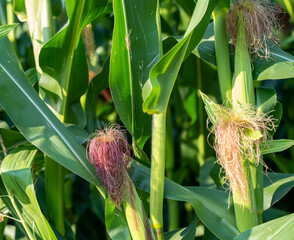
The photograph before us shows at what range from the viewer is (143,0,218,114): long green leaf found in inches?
39.9

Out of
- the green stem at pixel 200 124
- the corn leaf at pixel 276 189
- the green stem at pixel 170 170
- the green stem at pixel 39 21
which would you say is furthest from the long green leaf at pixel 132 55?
the green stem at pixel 200 124

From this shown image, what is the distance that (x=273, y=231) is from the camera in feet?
3.38

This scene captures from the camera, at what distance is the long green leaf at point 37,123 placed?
1.11 m

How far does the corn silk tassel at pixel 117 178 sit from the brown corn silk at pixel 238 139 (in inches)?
9.8

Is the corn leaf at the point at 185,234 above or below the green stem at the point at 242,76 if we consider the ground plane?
below

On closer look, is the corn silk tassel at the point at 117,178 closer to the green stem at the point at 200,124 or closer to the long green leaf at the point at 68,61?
the long green leaf at the point at 68,61

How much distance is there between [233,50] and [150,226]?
575 mm

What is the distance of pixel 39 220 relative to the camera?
1.13m

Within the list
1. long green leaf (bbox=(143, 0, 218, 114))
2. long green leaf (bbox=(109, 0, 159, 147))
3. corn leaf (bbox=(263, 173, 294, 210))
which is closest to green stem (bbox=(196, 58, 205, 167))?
corn leaf (bbox=(263, 173, 294, 210))

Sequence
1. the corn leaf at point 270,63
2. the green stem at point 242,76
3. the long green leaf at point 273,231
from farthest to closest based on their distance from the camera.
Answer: the corn leaf at point 270,63
the green stem at point 242,76
the long green leaf at point 273,231

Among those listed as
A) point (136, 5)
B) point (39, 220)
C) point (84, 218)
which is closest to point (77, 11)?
point (136, 5)

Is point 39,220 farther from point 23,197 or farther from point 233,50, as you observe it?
point 233,50

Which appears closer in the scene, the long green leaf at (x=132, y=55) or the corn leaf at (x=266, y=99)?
the long green leaf at (x=132, y=55)

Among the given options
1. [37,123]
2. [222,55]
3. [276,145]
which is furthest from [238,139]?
[37,123]
